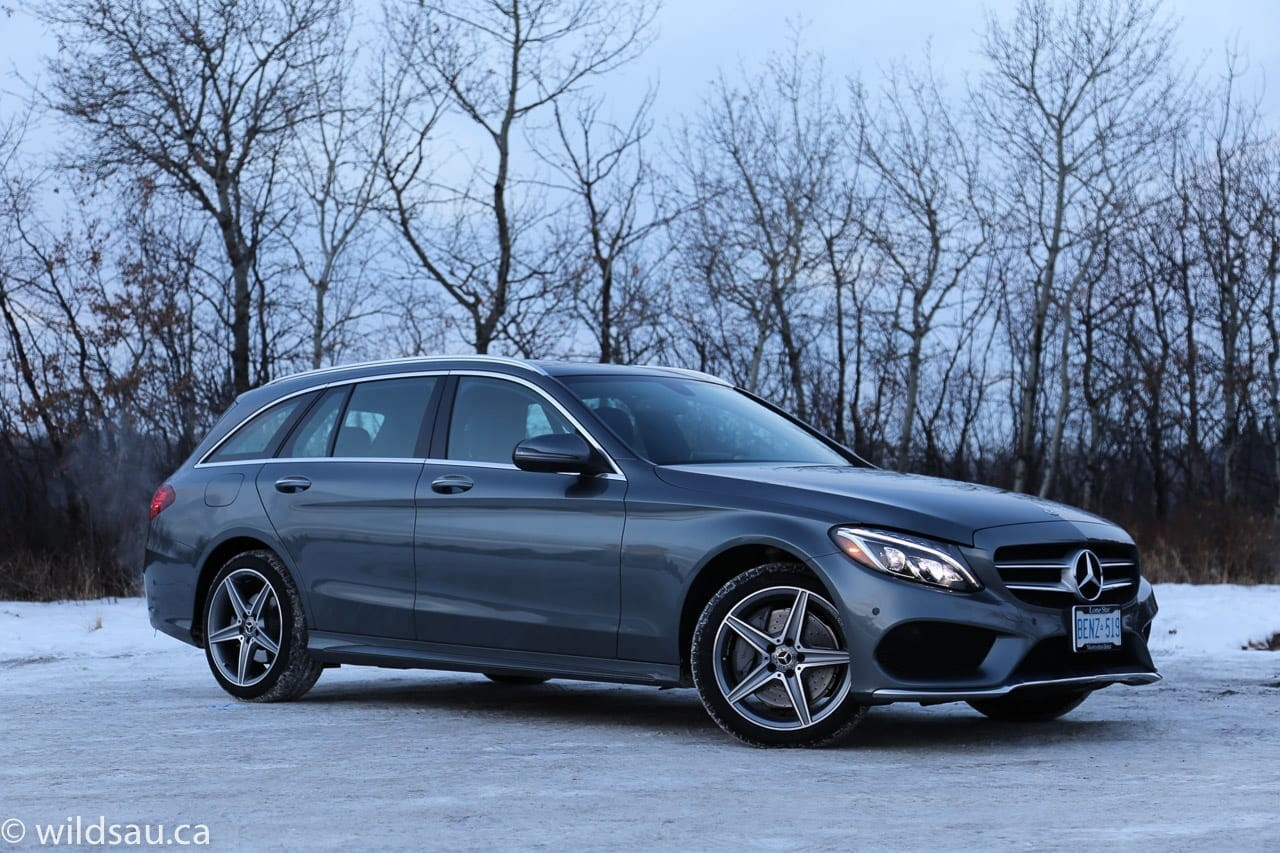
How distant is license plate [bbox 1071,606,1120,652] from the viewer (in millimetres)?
6246

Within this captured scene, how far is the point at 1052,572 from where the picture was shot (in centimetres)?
628

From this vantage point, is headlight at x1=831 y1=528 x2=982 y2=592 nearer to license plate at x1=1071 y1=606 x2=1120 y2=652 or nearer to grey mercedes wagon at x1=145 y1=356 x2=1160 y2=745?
grey mercedes wagon at x1=145 y1=356 x2=1160 y2=745

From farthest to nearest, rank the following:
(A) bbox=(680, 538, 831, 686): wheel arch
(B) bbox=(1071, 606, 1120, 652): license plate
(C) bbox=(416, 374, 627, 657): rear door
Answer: (C) bbox=(416, 374, 627, 657): rear door
(A) bbox=(680, 538, 831, 686): wheel arch
(B) bbox=(1071, 606, 1120, 652): license plate

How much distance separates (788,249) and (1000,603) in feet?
78.1

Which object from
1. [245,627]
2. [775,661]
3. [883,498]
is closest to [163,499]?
[245,627]

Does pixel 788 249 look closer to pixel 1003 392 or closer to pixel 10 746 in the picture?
pixel 1003 392

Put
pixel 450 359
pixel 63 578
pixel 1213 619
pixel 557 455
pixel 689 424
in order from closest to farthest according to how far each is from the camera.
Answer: pixel 557 455 → pixel 689 424 → pixel 450 359 → pixel 1213 619 → pixel 63 578

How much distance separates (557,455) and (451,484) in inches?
31.7

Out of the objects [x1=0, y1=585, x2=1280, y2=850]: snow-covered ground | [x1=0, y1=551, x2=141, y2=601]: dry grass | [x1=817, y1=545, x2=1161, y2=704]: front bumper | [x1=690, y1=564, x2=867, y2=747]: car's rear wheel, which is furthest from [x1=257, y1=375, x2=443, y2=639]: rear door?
[x1=0, y1=551, x2=141, y2=601]: dry grass

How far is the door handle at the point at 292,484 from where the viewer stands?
818 centimetres

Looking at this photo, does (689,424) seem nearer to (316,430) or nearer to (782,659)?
(782,659)

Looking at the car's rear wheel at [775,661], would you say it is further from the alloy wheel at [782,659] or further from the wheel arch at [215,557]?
the wheel arch at [215,557]

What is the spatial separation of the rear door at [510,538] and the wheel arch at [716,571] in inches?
13.1

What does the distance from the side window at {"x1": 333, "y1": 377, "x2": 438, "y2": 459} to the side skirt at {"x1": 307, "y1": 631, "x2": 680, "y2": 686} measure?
0.92 m
